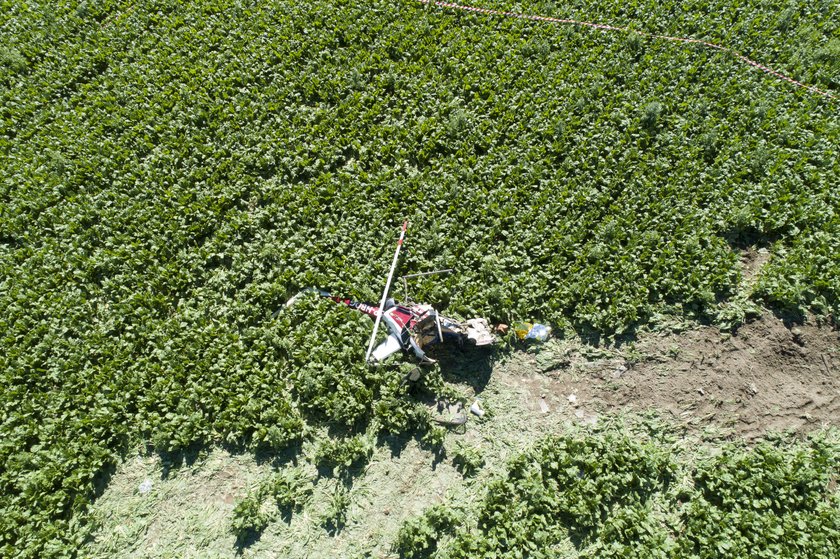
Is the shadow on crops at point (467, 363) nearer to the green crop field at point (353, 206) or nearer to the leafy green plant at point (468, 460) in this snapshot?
the green crop field at point (353, 206)

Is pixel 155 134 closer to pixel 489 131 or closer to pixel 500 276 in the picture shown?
pixel 489 131

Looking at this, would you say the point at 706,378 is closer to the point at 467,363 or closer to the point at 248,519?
the point at 467,363

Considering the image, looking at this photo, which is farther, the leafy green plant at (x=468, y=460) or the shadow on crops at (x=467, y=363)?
the shadow on crops at (x=467, y=363)

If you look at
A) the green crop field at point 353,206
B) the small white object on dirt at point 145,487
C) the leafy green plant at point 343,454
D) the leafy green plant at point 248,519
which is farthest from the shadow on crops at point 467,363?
the small white object on dirt at point 145,487

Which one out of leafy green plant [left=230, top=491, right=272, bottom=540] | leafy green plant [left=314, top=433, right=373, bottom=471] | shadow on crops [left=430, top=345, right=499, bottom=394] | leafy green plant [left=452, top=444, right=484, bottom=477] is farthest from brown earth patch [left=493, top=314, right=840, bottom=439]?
leafy green plant [left=230, top=491, right=272, bottom=540]

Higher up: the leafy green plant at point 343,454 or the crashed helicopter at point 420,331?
the crashed helicopter at point 420,331

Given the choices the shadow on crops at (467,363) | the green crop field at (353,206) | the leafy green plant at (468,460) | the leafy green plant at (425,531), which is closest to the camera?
the leafy green plant at (425,531)

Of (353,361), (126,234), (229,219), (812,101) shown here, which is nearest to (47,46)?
(126,234)
